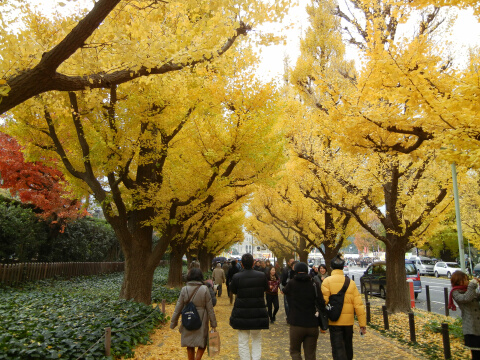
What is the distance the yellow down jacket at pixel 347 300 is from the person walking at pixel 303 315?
6.6 inches

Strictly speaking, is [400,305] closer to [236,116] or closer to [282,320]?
[282,320]

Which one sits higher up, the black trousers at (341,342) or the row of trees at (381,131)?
the row of trees at (381,131)

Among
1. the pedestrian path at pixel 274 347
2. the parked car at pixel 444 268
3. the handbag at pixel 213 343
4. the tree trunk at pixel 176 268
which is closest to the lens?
the handbag at pixel 213 343

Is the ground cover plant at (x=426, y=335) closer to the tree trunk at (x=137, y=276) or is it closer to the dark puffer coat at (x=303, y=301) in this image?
the dark puffer coat at (x=303, y=301)

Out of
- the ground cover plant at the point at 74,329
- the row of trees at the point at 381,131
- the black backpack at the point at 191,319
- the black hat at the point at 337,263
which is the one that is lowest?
the ground cover plant at the point at 74,329

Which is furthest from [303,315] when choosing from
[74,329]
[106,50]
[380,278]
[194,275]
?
[380,278]

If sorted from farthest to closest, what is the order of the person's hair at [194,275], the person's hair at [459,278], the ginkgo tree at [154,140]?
the ginkgo tree at [154,140] → the person's hair at [459,278] → the person's hair at [194,275]

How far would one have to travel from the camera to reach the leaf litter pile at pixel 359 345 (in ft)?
21.2

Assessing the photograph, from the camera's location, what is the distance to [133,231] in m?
A: 9.65

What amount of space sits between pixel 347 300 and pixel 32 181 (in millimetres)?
16488

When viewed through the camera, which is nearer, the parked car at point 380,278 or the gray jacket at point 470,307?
the gray jacket at point 470,307

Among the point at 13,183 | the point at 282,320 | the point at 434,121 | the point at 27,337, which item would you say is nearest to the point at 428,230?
the point at 282,320

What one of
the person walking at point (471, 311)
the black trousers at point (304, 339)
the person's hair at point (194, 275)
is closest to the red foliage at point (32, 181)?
the person's hair at point (194, 275)

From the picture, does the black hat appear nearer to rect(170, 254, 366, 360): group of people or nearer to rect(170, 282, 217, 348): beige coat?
rect(170, 254, 366, 360): group of people
